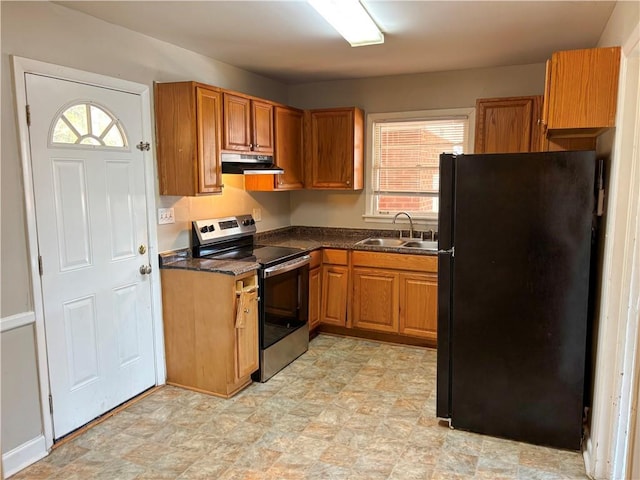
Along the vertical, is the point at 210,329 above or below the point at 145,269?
below

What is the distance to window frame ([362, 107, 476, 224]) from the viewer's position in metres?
4.29

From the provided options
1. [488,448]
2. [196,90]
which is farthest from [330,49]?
[488,448]

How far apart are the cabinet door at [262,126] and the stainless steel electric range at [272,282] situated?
2.13 feet

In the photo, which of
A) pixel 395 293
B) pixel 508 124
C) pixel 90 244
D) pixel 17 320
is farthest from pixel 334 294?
pixel 17 320

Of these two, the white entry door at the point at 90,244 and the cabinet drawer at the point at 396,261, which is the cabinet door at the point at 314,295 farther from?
the white entry door at the point at 90,244

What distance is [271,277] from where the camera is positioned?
349cm

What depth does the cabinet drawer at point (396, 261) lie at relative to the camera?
390 cm

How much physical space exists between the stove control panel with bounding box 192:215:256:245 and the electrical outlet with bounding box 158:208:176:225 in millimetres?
211

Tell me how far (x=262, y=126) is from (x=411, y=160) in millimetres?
1543

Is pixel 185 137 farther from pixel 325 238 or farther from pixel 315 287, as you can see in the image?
pixel 325 238

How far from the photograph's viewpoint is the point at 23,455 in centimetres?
243

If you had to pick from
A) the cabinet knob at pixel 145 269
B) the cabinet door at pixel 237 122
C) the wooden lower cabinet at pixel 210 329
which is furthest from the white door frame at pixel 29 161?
the wooden lower cabinet at pixel 210 329

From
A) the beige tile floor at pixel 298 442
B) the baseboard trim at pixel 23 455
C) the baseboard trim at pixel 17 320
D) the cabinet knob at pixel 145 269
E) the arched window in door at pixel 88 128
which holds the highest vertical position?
the arched window in door at pixel 88 128

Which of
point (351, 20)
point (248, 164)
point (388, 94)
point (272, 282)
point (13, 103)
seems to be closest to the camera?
point (13, 103)
